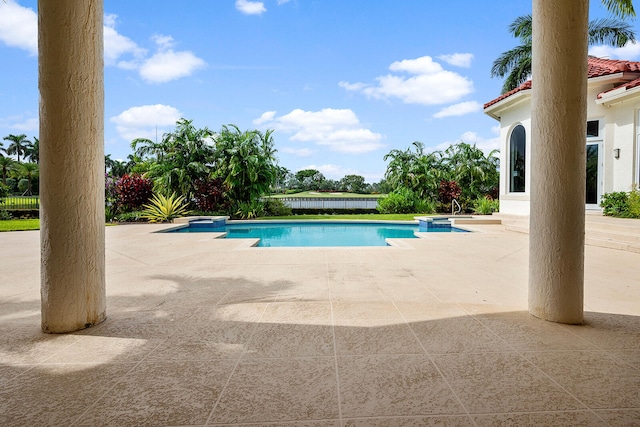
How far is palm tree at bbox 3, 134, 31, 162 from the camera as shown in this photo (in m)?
64.7

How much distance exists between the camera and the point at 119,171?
57281 millimetres

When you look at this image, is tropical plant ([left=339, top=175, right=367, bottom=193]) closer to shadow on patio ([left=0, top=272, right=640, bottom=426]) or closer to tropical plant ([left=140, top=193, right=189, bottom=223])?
tropical plant ([left=140, top=193, right=189, bottom=223])

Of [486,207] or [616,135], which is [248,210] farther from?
[616,135]

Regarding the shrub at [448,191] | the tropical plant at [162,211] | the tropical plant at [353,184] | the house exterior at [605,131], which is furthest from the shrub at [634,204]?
the tropical plant at [353,184]

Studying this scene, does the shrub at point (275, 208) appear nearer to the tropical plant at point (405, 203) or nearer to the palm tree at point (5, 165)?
the tropical plant at point (405, 203)

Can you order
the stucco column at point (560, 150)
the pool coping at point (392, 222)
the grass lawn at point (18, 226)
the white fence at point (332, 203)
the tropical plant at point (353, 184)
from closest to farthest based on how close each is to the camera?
the stucco column at point (560, 150) < the pool coping at point (392, 222) < the grass lawn at point (18, 226) < the white fence at point (332, 203) < the tropical plant at point (353, 184)

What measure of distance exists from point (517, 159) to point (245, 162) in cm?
1190

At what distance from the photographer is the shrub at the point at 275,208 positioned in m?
20.4

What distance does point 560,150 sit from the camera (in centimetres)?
334

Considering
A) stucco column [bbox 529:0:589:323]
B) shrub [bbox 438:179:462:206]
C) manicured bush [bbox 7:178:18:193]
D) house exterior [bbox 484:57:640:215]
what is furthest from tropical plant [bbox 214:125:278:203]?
manicured bush [bbox 7:178:18:193]

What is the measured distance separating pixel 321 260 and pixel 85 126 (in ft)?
15.3

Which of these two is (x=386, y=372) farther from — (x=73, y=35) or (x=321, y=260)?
(x=321, y=260)

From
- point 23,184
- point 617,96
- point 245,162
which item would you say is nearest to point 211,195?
point 245,162

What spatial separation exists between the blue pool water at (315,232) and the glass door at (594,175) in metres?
4.34
